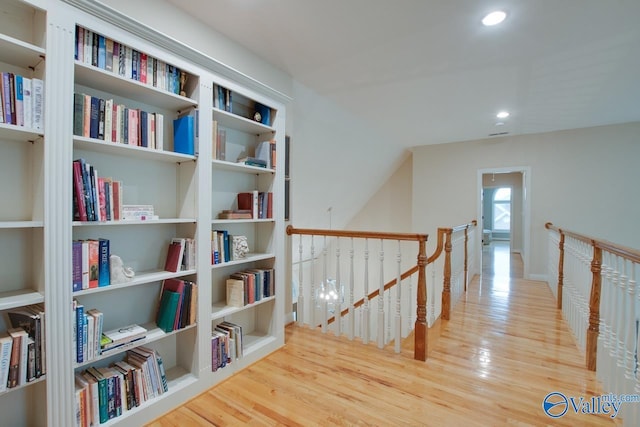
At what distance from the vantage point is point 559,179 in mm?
5051

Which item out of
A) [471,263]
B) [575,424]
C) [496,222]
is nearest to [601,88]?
[471,263]

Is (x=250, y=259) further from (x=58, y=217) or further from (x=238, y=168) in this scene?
(x=58, y=217)

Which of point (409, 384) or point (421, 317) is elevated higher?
point (421, 317)

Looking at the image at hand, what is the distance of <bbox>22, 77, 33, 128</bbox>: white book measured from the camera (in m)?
1.29

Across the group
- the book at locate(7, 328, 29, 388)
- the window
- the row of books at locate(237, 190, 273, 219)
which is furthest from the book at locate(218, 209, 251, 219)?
the window

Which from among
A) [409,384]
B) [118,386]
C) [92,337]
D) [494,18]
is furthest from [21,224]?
[494,18]

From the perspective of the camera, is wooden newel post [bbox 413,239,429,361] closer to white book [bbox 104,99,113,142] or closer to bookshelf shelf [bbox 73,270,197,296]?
bookshelf shelf [bbox 73,270,197,296]

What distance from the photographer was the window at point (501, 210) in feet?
39.7

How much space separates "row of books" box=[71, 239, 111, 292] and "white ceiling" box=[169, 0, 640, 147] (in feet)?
5.45

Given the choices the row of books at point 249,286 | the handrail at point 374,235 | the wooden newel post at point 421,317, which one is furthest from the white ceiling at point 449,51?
the row of books at point 249,286

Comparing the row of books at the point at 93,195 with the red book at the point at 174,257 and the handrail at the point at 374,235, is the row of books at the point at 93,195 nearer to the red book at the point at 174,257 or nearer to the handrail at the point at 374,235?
the red book at the point at 174,257

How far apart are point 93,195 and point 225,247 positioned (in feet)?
2.96

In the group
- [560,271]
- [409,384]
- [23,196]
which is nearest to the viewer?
[23,196]

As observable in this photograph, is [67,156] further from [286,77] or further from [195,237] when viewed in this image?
[286,77]
